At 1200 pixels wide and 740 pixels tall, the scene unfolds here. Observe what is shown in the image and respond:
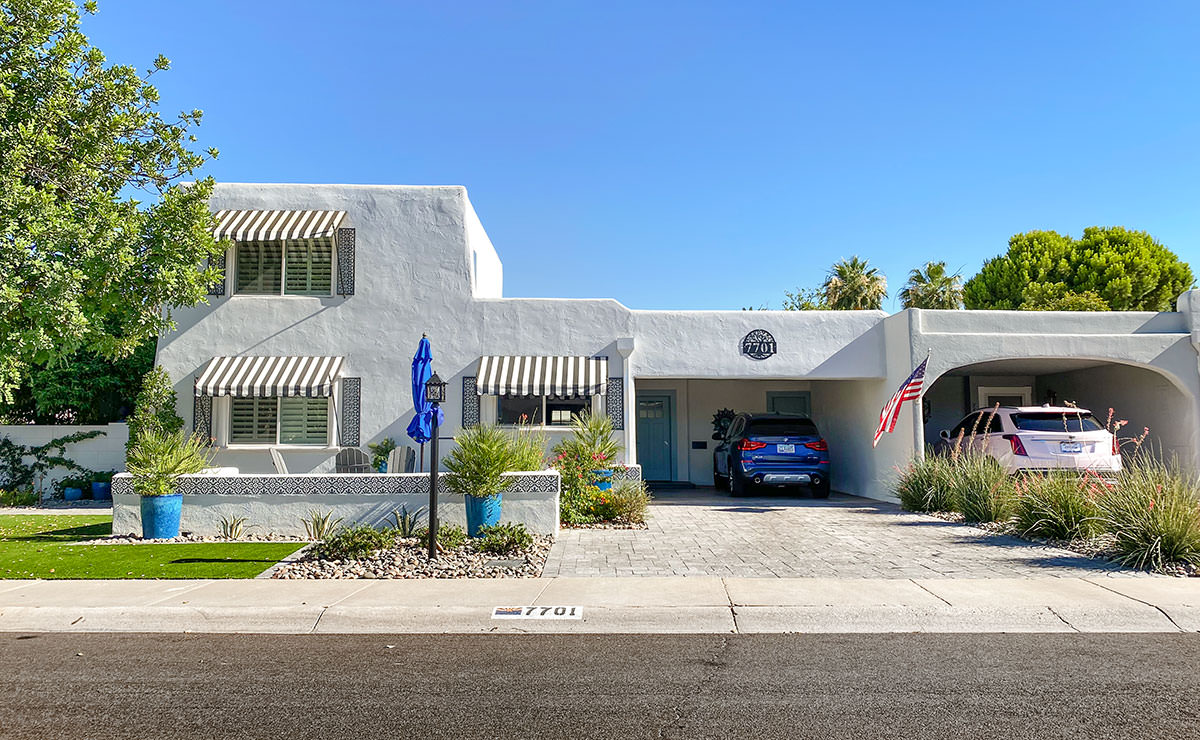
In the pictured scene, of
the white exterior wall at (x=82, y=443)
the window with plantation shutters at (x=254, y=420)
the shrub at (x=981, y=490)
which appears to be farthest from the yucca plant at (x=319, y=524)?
the shrub at (x=981, y=490)

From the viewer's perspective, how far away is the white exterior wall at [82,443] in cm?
1598

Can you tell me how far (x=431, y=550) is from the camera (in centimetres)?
907

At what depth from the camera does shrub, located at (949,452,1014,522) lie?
37.9 ft

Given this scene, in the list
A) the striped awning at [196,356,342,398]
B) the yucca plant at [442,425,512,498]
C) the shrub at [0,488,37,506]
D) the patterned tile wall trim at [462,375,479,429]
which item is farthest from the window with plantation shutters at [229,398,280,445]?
the yucca plant at [442,425,512,498]

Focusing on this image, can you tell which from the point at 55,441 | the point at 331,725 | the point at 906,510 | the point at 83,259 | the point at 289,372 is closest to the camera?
the point at 331,725

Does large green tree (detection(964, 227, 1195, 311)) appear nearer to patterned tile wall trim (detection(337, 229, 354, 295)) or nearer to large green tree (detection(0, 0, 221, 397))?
patterned tile wall trim (detection(337, 229, 354, 295))

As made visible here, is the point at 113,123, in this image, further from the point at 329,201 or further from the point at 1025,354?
the point at 1025,354

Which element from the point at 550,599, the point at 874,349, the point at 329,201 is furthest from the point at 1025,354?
the point at 329,201

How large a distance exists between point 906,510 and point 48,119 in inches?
539

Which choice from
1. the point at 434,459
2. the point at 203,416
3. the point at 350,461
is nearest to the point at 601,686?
the point at 434,459

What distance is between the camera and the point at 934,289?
103 ft

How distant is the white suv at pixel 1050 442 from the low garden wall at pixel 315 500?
6.94 m

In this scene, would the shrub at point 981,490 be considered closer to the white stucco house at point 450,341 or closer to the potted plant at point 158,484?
the white stucco house at point 450,341

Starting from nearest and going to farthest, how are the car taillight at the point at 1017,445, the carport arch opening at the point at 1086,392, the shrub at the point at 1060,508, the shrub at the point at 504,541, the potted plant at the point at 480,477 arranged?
the shrub at the point at 504,541 → the shrub at the point at 1060,508 → the potted plant at the point at 480,477 → the car taillight at the point at 1017,445 → the carport arch opening at the point at 1086,392
